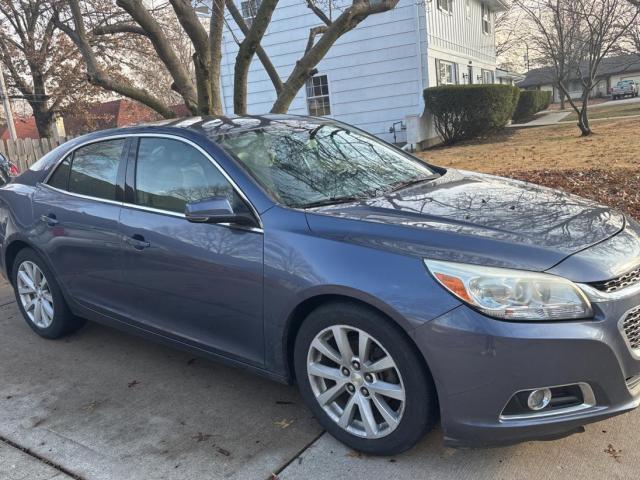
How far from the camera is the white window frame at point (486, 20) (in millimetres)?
25297

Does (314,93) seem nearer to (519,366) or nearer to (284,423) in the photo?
(284,423)

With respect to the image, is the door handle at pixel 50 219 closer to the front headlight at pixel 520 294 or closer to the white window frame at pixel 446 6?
the front headlight at pixel 520 294

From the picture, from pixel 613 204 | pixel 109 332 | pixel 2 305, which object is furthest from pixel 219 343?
pixel 613 204

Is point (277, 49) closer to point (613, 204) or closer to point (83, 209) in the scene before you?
point (613, 204)

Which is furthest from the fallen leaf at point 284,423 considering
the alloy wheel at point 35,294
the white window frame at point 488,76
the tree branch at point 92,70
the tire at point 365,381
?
the white window frame at point 488,76

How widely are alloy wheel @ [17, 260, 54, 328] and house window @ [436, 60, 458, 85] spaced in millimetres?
15902

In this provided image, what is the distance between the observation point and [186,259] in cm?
333

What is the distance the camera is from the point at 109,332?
4844mm

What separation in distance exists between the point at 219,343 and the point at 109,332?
1.91 metres

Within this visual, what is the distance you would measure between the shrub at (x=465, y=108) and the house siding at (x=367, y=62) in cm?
58

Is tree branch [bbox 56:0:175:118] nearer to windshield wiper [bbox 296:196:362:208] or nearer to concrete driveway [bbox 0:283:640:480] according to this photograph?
concrete driveway [bbox 0:283:640:480]

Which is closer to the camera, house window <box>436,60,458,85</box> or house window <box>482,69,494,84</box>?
house window <box>436,60,458,85</box>

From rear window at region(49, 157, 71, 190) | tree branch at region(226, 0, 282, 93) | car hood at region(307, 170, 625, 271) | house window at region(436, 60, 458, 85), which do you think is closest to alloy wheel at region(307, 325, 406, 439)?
car hood at region(307, 170, 625, 271)

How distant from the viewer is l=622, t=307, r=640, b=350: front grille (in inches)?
98.2
